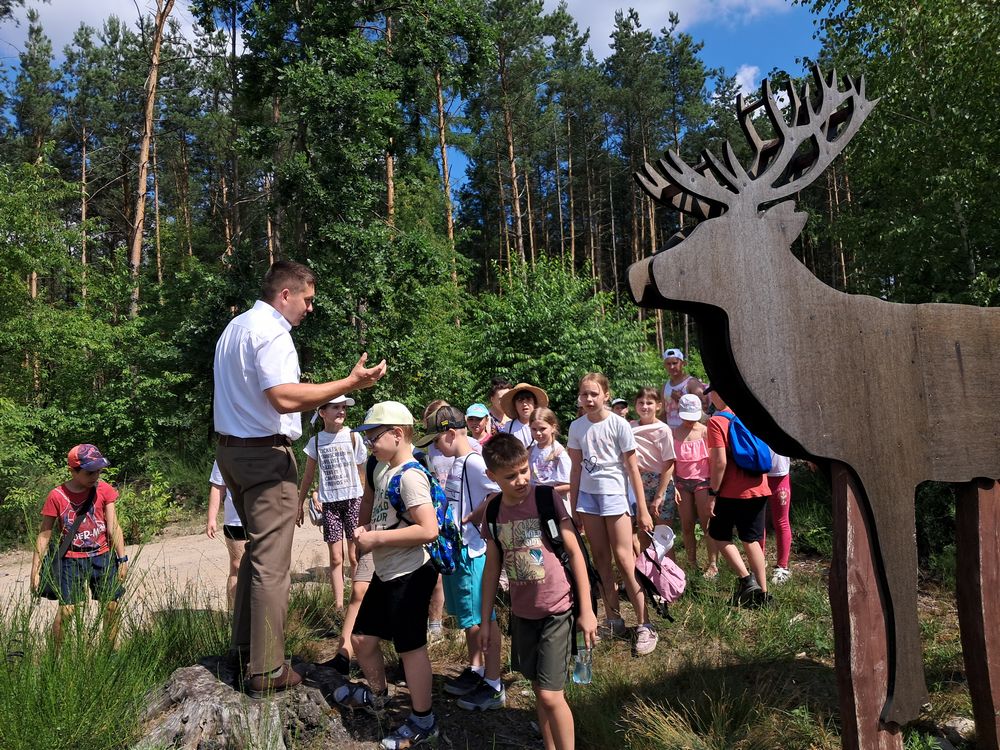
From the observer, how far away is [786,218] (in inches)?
99.8

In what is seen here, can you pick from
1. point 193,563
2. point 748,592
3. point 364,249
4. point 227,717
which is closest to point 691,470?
point 748,592

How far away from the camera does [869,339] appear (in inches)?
101

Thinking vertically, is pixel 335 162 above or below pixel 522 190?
below

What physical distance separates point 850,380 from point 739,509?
2456 millimetres

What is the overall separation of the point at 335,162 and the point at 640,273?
1079 centimetres

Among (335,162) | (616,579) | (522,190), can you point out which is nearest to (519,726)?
(616,579)

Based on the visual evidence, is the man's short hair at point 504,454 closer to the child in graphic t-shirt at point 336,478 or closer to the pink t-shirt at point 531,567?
the pink t-shirt at point 531,567

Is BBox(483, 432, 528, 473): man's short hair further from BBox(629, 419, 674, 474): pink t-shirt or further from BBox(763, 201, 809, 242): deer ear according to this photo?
BBox(629, 419, 674, 474): pink t-shirt

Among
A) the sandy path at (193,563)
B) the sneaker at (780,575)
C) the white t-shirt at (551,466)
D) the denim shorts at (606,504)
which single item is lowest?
the sandy path at (193,563)

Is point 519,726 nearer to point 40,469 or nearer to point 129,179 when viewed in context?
point 40,469

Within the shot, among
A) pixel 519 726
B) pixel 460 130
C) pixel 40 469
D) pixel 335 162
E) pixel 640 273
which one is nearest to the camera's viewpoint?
pixel 640 273

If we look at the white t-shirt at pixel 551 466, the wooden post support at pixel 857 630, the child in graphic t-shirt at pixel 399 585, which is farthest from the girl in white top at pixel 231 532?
the wooden post support at pixel 857 630

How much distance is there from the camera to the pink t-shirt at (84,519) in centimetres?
431

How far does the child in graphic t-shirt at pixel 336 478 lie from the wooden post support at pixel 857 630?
369 centimetres
